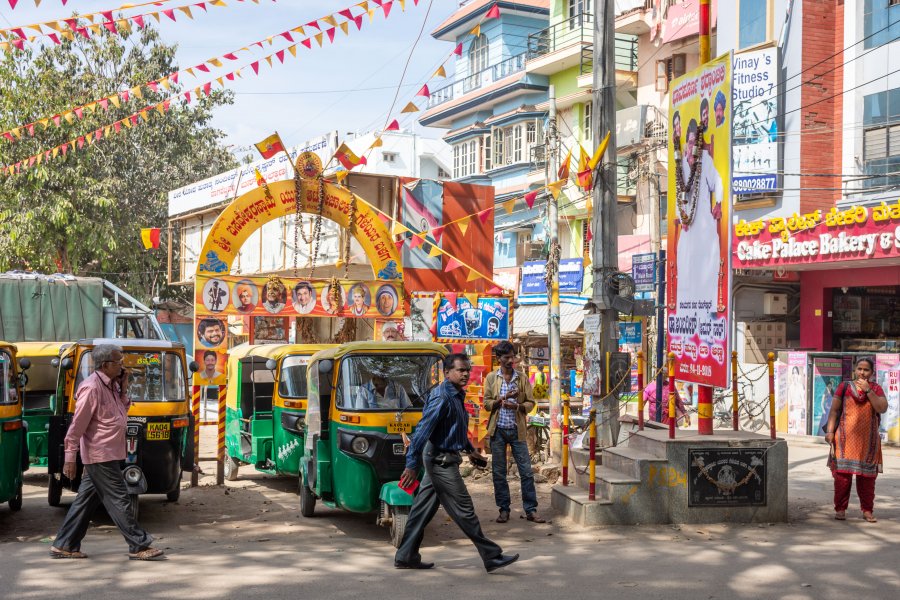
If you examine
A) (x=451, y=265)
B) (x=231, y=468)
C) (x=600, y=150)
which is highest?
(x=600, y=150)

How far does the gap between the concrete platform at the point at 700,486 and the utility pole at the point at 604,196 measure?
182cm

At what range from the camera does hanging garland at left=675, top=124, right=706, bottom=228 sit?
10828 mm

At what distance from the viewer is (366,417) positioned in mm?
10055

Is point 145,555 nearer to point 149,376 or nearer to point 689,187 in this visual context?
point 149,376

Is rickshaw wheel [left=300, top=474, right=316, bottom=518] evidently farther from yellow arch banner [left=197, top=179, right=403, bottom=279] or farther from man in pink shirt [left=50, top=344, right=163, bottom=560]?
yellow arch banner [left=197, top=179, right=403, bottom=279]

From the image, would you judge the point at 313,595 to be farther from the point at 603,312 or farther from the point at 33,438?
the point at 33,438

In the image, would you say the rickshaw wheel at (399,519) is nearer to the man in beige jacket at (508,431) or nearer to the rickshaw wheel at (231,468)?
the man in beige jacket at (508,431)

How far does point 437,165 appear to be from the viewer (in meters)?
45.3

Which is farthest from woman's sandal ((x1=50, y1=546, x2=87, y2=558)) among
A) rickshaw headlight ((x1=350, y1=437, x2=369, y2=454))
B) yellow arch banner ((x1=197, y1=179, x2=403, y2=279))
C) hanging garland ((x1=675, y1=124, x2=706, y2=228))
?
yellow arch banner ((x1=197, y1=179, x2=403, y2=279))

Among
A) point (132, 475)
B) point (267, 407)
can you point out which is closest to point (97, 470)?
point (132, 475)

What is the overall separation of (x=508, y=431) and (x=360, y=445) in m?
1.80

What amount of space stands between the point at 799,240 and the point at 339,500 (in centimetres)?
1421

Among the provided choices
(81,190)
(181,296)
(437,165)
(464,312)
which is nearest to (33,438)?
(464,312)

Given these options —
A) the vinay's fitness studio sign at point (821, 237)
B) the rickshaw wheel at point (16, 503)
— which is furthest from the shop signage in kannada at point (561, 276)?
the rickshaw wheel at point (16, 503)
